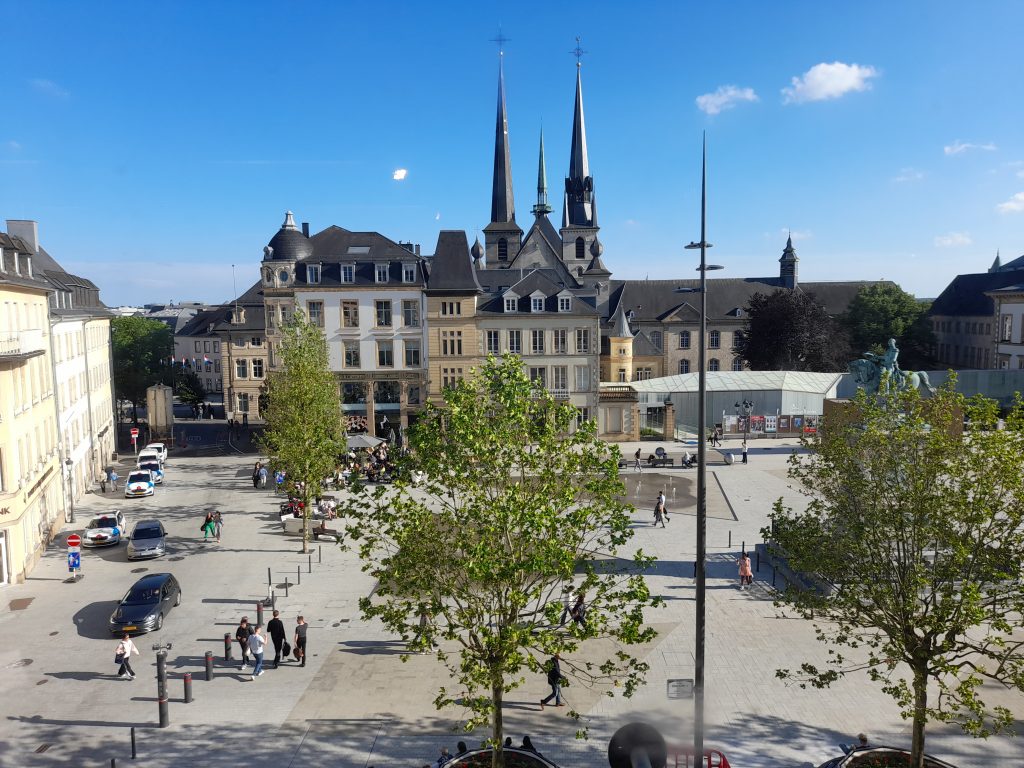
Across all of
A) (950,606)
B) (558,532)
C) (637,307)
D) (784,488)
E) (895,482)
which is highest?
(637,307)

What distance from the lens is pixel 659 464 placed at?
46.8 metres

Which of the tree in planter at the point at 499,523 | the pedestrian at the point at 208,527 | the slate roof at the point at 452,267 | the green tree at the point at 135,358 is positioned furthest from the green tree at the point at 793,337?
the tree in planter at the point at 499,523

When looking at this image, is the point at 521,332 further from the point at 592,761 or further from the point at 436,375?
the point at 592,761

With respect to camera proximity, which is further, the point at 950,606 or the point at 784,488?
the point at 784,488

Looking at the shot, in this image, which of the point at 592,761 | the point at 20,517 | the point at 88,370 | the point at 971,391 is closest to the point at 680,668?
the point at 592,761

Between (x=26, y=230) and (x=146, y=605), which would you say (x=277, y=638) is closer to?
(x=146, y=605)

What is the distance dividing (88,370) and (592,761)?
41.3m

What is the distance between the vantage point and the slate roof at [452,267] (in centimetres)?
5266

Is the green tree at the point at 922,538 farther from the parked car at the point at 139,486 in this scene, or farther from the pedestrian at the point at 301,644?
the parked car at the point at 139,486

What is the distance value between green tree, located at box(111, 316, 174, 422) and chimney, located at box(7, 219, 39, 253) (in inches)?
1169

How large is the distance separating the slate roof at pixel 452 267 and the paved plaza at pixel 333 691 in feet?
92.6

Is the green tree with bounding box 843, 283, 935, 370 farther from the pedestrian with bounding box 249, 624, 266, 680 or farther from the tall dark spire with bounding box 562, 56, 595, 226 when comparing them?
the pedestrian with bounding box 249, 624, 266, 680

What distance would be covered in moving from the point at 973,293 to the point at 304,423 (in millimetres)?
84729

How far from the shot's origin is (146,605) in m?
21.5
